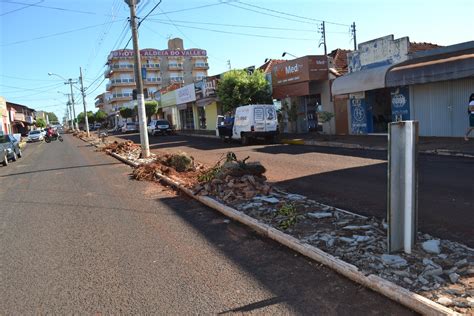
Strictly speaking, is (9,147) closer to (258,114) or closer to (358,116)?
(258,114)

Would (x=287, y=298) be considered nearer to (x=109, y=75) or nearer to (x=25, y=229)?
(x=25, y=229)

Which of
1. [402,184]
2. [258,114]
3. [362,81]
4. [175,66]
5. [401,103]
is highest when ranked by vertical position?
[175,66]

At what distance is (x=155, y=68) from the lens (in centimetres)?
10756

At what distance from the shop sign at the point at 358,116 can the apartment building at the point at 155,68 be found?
8538 cm

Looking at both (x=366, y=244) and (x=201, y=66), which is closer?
(x=366, y=244)

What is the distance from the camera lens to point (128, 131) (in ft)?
200

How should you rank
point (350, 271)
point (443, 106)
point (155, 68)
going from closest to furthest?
1. point (350, 271)
2. point (443, 106)
3. point (155, 68)

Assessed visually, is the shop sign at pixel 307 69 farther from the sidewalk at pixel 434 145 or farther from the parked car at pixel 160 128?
the parked car at pixel 160 128

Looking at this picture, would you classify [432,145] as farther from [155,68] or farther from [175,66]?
[175,66]

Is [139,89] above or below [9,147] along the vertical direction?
above

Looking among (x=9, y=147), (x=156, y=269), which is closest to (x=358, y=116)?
(x=9, y=147)

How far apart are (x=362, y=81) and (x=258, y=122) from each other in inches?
218

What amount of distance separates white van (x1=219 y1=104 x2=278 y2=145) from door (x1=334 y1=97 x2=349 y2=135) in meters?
3.90

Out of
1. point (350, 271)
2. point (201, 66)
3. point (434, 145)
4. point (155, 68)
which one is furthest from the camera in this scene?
point (201, 66)
